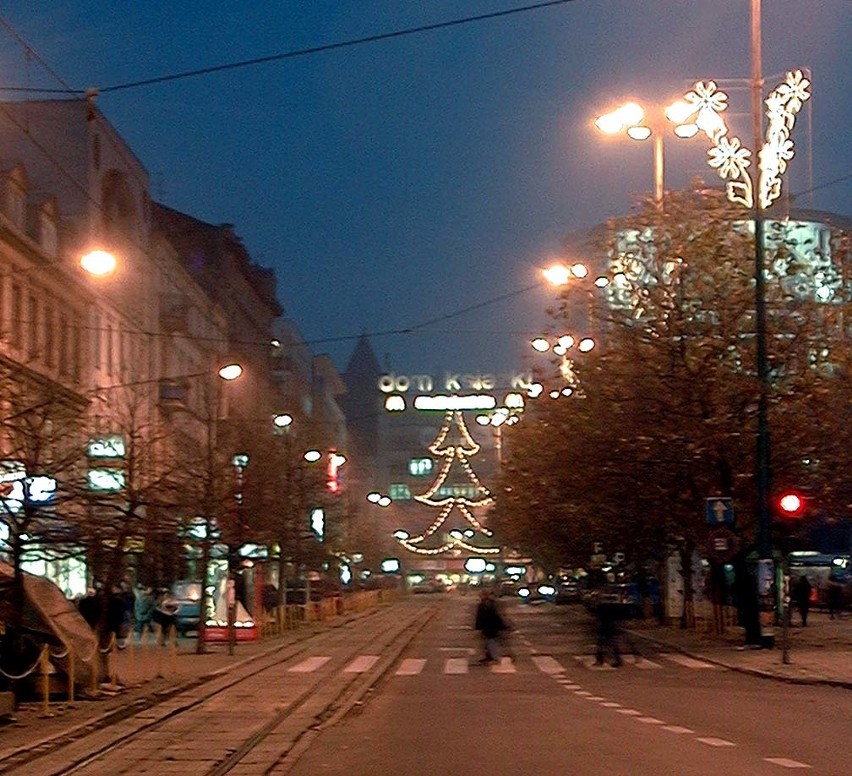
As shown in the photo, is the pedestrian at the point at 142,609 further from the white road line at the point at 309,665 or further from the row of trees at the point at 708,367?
the row of trees at the point at 708,367

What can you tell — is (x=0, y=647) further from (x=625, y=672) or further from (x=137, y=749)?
(x=625, y=672)

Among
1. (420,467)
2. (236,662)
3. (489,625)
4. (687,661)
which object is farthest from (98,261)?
(420,467)

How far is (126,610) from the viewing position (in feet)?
141

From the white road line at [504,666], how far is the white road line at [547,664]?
61cm

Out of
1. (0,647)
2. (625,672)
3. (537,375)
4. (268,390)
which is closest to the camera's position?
(0,647)

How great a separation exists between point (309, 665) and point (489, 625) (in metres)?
4.16

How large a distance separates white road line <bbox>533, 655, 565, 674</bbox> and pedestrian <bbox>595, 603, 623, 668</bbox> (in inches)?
39.4

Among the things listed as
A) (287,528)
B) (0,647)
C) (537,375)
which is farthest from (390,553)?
(0,647)

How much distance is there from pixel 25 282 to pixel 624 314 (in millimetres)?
17584

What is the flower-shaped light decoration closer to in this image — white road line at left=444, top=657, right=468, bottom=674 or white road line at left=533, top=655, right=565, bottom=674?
white road line at left=533, top=655, right=565, bottom=674

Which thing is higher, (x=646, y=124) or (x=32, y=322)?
(x=646, y=124)

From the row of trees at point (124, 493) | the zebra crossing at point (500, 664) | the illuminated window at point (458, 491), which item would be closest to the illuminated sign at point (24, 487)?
the row of trees at point (124, 493)

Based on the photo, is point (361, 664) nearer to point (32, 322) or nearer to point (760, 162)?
point (760, 162)

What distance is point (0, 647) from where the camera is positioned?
2333 centimetres
